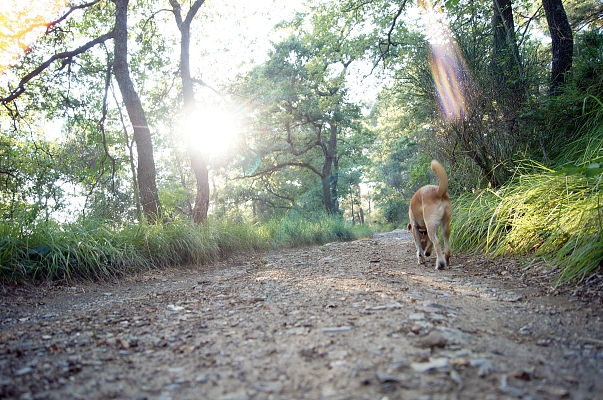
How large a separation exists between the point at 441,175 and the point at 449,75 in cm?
360

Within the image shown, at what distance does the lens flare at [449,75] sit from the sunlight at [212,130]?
5.97 metres

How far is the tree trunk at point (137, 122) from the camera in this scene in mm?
7707

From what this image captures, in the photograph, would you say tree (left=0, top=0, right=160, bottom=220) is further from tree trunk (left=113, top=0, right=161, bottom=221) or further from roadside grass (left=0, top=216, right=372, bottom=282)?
roadside grass (left=0, top=216, right=372, bottom=282)

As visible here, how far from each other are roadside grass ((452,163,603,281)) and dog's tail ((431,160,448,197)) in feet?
2.68

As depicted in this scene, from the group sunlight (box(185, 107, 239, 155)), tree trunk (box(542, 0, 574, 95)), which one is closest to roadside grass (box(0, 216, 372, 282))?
sunlight (box(185, 107, 239, 155))

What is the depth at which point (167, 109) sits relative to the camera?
13695 mm

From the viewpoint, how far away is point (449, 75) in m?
7.02

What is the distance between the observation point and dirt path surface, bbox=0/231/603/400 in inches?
60.8

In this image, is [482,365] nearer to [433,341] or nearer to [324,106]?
[433,341]

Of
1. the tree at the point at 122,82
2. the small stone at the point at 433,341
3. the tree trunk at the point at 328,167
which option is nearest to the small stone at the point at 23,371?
the small stone at the point at 433,341

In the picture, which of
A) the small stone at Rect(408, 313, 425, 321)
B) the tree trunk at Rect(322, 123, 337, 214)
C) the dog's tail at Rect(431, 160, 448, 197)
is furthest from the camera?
the tree trunk at Rect(322, 123, 337, 214)

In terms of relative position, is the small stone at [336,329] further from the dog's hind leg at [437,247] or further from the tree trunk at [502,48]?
the tree trunk at [502,48]

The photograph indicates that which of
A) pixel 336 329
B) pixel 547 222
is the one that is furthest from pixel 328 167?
pixel 336 329

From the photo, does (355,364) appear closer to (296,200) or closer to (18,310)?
(18,310)
